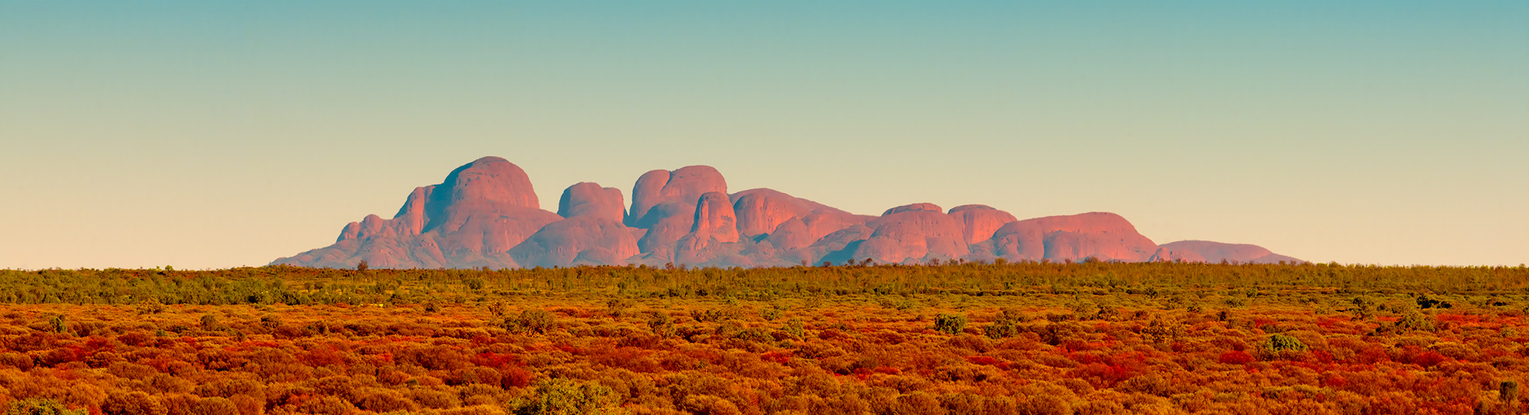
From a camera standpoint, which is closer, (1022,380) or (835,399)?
(835,399)

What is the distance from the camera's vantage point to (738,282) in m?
70.9

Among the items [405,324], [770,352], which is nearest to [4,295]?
[405,324]

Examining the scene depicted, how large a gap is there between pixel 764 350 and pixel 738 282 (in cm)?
3913

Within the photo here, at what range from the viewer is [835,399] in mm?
21844

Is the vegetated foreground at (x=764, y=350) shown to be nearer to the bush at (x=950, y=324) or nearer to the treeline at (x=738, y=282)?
the bush at (x=950, y=324)

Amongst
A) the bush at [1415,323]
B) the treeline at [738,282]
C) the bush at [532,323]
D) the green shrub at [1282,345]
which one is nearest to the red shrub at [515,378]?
the bush at [532,323]

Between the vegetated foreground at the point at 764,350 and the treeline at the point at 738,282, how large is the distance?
0.48m

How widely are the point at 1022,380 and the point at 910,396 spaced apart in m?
4.75

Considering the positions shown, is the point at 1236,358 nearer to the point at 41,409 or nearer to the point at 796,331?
the point at 796,331

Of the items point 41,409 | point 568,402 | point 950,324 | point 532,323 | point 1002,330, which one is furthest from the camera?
point 532,323

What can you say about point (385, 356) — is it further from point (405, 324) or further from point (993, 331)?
point (993, 331)

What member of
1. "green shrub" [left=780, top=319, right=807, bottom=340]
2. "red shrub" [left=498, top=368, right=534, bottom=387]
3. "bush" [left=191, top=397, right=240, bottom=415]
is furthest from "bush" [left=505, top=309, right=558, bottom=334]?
"bush" [left=191, top=397, right=240, bottom=415]

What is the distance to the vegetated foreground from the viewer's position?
21617mm

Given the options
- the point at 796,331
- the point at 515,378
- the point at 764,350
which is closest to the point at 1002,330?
the point at 796,331
